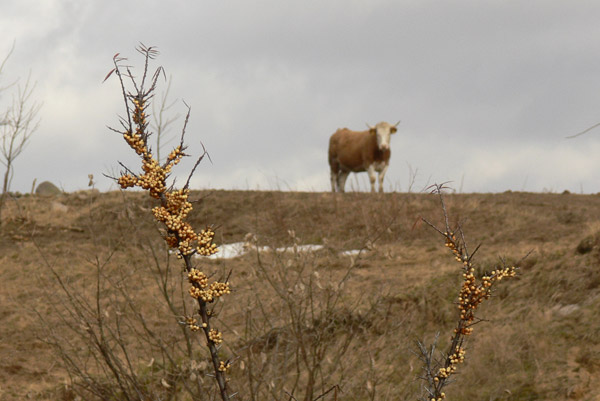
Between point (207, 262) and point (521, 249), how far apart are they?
5.75m

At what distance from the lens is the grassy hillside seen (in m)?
6.74

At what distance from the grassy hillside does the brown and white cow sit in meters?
3.44

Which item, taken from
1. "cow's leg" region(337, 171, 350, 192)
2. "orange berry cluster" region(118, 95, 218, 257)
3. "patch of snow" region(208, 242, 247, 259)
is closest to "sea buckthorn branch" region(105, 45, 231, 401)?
"orange berry cluster" region(118, 95, 218, 257)

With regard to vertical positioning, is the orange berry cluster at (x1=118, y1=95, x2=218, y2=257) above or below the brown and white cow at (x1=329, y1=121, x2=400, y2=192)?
below

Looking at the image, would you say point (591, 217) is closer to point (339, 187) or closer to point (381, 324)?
point (381, 324)

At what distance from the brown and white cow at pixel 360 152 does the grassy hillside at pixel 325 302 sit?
344 cm

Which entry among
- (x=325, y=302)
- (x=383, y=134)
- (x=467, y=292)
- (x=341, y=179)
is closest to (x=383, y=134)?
(x=383, y=134)

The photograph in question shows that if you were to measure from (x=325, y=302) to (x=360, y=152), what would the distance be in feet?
41.7

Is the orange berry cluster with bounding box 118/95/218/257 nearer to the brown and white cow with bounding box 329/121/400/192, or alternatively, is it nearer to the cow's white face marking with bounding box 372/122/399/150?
the brown and white cow with bounding box 329/121/400/192

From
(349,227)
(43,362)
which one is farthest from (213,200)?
(43,362)

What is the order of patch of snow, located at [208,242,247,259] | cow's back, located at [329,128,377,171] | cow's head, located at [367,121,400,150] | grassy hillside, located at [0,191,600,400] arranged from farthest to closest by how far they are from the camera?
cow's back, located at [329,128,377,171] → cow's head, located at [367,121,400,150] → patch of snow, located at [208,242,247,259] → grassy hillside, located at [0,191,600,400]

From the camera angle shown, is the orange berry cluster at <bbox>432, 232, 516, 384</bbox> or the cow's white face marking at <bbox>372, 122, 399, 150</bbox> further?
the cow's white face marking at <bbox>372, 122, 399, 150</bbox>

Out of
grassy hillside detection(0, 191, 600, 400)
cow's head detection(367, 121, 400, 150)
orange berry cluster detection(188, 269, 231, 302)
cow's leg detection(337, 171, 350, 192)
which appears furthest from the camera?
cow's leg detection(337, 171, 350, 192)

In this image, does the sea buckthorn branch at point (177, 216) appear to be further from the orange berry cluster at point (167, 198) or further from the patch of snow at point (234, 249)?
the patch of snow at point (234, 249)
